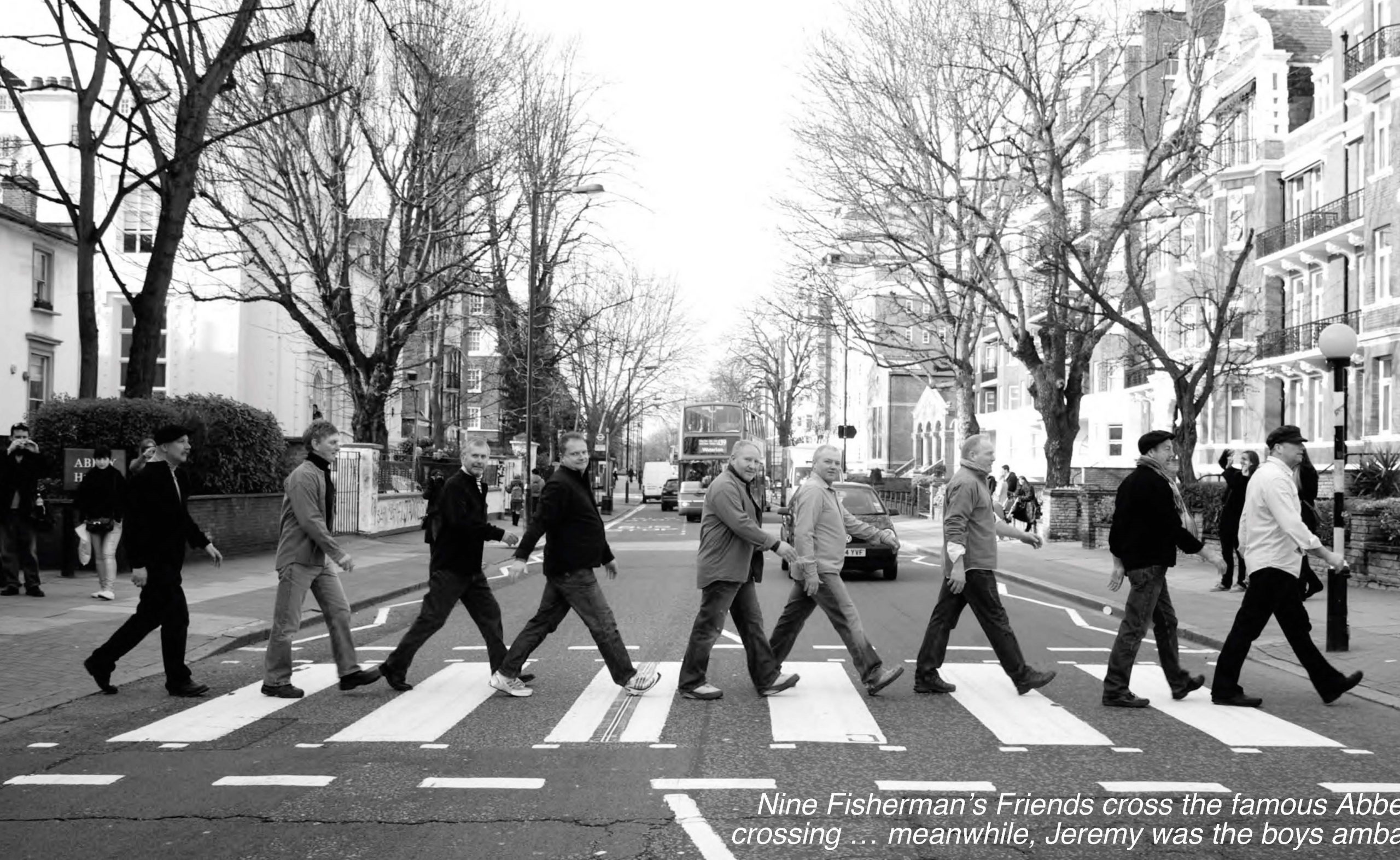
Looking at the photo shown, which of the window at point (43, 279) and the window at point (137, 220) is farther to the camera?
the window at point (137, 220)

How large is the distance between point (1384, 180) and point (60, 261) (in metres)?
34.4

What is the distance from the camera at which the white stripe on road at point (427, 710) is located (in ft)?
24.0

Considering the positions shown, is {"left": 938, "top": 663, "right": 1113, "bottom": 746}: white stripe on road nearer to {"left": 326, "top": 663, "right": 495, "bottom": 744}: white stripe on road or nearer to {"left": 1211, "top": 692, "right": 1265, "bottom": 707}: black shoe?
{"left": 1211, "top": 692, "right": 1265, "bottom": 707}: black shoe

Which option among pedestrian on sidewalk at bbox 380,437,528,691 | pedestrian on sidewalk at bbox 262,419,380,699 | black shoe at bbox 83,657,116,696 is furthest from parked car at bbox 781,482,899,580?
black shoe at bbox 83,657,116,696

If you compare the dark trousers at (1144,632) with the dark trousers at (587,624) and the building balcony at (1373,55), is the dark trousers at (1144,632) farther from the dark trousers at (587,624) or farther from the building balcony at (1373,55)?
the building balcony at (1373,55)

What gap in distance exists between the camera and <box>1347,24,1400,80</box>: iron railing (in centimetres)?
2866

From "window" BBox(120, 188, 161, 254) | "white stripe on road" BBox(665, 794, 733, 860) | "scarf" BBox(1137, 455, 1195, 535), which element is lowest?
"white stripe on road" BBox(665, 794, 733, 860)

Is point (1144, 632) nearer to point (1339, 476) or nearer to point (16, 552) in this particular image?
point (1339, 476)

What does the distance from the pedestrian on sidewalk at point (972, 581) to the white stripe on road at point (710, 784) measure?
3.01m

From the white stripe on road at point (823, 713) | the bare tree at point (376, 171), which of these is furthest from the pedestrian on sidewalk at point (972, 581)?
the bare tree at point (376, 171)

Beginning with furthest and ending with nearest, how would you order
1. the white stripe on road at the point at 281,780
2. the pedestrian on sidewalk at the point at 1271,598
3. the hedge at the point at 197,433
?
the hedge at the point at 197,433 < the pedestrian on sidewalk at the point at 1271,598 < the white stripe on road at the point at 281,780

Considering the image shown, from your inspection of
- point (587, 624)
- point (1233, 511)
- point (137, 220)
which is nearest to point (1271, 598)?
point (587, 624)

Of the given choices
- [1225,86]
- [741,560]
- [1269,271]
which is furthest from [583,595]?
[1225,86]

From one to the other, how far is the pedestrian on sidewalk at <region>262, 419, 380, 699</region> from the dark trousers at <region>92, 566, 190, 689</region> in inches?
24.8
